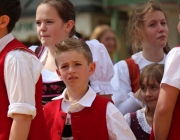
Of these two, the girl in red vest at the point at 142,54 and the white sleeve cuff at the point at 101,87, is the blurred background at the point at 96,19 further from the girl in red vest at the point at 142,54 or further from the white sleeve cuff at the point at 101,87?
the white sleeve cuff at the point at 101,87

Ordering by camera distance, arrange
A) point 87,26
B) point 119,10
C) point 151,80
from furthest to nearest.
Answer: point 87,26 → point 119,10 → point 151,80

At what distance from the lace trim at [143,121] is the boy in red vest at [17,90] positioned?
0.85 m

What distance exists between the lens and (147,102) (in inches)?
119

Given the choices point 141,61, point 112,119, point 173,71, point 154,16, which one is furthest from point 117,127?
point 154,16

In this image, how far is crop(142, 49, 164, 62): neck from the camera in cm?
348

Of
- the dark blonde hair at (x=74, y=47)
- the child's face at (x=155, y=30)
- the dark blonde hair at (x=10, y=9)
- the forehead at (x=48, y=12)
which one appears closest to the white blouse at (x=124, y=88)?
the child's face at (x=155, y=30)

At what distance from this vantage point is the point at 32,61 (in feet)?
7.48

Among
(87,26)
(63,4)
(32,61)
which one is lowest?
(87,26)

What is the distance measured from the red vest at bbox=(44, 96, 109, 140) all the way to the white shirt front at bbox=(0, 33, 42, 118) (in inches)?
16.5

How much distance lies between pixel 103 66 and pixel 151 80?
320mm

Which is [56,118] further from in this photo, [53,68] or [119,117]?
[53,68]

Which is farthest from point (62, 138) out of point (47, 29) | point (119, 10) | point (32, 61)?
point (119, 10)

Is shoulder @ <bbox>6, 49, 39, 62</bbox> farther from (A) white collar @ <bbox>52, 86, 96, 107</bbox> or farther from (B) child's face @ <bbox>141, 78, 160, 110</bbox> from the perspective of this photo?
(B) child's face @ <bbox>141, 78, 160, 110</bbox>

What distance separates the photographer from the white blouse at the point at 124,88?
335 centimetres
